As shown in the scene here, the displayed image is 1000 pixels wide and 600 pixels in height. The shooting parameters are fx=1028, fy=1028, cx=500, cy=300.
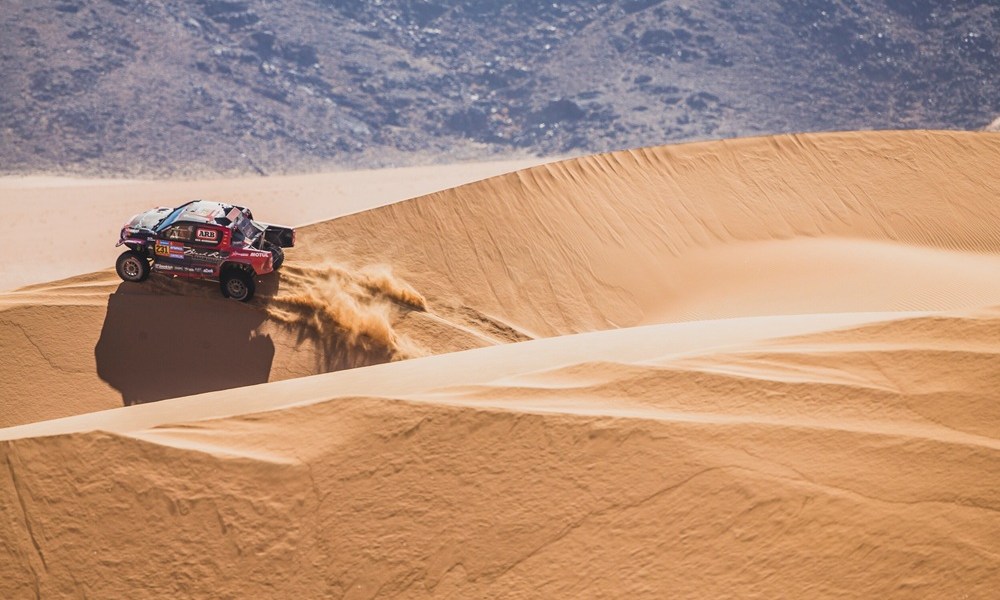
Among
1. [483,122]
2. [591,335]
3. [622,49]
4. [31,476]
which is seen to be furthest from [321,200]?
[31,476]

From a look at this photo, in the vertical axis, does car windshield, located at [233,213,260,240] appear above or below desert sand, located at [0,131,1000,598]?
below

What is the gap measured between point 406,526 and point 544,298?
32.0ft

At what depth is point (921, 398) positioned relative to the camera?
7.22 meters

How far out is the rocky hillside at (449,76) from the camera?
3778cm

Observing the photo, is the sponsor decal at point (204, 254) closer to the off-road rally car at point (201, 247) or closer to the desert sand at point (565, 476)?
the off-road rally car at point (201, 247)

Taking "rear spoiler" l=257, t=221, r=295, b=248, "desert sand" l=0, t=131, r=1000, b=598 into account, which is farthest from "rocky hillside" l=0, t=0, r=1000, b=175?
"desert sand" l=0, t=131, r=1000, b=598

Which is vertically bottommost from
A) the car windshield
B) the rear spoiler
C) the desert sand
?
the rear spoiler

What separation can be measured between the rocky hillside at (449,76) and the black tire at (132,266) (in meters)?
24.3

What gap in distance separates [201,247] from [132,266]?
1108 millimetres

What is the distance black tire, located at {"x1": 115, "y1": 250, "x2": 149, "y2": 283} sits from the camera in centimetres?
1280

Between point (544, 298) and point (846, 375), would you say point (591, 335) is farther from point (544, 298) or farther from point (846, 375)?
point (544, 298)

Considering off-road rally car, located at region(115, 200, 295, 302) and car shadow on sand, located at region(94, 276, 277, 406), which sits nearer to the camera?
off-road rally car, located at region(115, 200, 295, 302)

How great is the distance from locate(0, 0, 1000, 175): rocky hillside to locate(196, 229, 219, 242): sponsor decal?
82.1ft

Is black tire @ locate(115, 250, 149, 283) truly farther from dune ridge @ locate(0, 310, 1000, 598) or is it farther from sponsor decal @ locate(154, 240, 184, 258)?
dune ridge @ locate(0, 310, 1000, 598)
